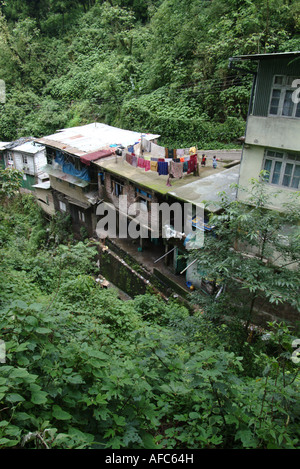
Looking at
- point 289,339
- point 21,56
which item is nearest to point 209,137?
point 289,339

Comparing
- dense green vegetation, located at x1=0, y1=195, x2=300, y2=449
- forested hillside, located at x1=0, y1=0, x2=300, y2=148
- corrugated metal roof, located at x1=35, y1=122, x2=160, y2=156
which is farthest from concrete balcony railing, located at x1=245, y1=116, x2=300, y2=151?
forested hillside, located at x1=0, y1=0, x2=300, y2=148

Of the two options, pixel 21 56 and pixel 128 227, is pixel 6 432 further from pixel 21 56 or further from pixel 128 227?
pixel 21 56

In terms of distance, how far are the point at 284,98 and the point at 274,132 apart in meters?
1.12

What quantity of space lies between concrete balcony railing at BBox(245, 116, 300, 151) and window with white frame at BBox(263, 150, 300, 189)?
376mm

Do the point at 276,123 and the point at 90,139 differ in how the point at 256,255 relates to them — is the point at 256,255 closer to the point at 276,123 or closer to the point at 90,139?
the point at 276,123

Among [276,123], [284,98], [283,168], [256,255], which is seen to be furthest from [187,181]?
[256,255]

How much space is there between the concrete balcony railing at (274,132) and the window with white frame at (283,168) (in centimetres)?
38

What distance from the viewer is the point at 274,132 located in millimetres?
10984

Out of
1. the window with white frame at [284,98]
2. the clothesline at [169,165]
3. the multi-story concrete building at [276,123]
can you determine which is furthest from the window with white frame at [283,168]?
the clothesline at [169,165]

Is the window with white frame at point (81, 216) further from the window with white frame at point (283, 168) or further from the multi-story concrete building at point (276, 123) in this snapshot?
the window with white frame at point (283, 168)

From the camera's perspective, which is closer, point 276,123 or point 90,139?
point 276,123

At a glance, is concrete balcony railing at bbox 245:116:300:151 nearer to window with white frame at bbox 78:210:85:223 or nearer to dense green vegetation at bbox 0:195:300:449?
dense green vegetation at bbox 0:195:300:449

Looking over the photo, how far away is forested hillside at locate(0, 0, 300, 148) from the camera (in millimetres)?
19984

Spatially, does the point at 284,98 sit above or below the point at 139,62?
below
